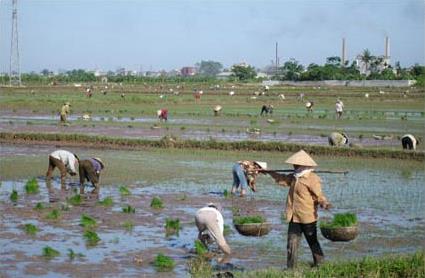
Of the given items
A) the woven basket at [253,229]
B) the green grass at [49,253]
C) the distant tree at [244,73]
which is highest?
the distant tree at [244,73]

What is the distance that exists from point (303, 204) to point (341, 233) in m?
1.56

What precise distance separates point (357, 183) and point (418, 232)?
15.2 feet

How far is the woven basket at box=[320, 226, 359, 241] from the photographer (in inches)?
344

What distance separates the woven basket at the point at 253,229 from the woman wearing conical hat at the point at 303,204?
1472mm

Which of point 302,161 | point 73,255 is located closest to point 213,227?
point 302,161

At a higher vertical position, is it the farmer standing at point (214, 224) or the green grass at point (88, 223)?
the farmer standing at point (214, 224)

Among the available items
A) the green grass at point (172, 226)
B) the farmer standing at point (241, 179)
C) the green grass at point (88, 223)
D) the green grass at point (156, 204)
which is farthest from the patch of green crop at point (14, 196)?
the farmer standing at point (241, 179)

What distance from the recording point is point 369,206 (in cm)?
1234

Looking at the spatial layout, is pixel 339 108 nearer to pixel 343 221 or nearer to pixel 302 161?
pixel 343 221

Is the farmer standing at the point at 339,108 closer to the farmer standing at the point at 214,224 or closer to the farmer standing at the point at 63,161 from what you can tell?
the farmer standing at the point at 63,161

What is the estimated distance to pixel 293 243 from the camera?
24.8 feet

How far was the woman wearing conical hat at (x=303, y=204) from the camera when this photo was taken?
24.4ft

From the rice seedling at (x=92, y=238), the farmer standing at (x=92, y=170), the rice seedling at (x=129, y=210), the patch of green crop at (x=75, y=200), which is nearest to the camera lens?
the rice seedling at (x=92, y=238)

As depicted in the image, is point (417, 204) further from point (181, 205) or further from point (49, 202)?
point (49, 202)
